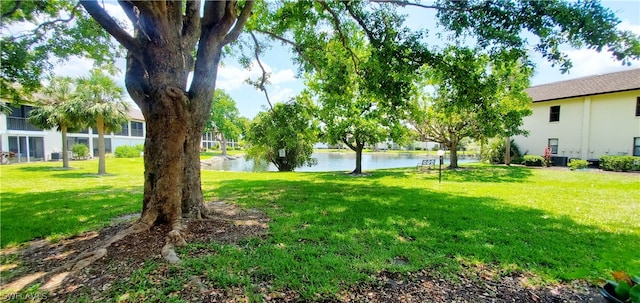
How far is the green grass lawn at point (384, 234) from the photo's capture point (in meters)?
2.94

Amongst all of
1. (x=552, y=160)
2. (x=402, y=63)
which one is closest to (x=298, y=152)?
(x=402, y=63)

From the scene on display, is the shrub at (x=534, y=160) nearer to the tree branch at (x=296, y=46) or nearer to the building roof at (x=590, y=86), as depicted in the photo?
the building roof at (x=590, y=86)

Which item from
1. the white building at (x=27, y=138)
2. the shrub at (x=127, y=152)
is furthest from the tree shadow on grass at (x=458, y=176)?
the shrub at (x=127, y=152)

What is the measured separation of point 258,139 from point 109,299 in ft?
51.2

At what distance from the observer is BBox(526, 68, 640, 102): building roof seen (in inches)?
666

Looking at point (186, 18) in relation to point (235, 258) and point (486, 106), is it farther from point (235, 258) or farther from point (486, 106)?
point (486, 106)

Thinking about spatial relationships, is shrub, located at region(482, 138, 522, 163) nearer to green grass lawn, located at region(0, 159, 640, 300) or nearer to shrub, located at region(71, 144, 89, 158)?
green grass lawn, located at region(0, 159, 640, 300)

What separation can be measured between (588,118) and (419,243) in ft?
73.6

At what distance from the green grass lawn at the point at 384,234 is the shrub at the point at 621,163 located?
403 inches

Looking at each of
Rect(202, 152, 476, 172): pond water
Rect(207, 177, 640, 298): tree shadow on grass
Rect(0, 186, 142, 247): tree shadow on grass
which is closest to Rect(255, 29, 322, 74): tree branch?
Rect(207, 177, 640, 298): tree shadow on grass

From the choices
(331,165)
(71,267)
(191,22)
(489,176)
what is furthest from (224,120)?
(71,267)

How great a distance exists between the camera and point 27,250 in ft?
11.9

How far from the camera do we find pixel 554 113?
67.6 feet

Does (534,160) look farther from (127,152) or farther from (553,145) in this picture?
(127,152)
